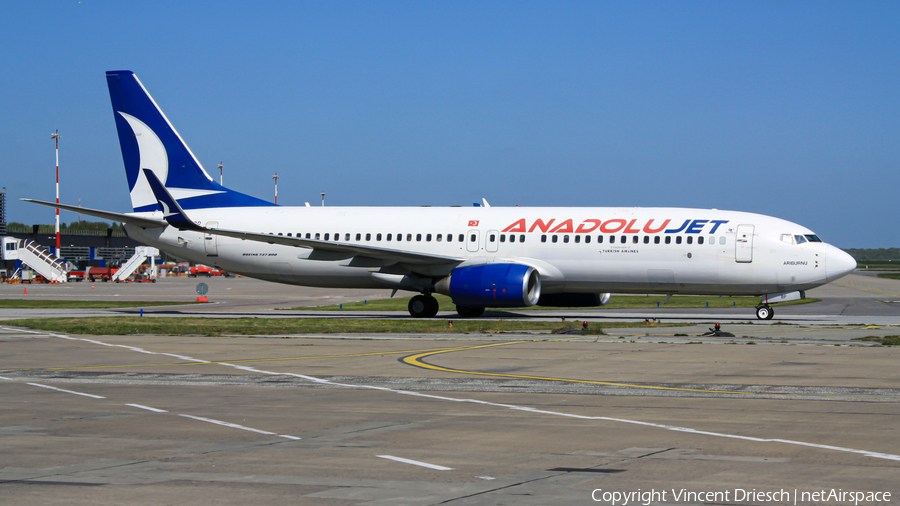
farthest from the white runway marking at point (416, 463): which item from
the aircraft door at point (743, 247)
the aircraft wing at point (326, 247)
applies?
the aircraft door at point (743, 247)

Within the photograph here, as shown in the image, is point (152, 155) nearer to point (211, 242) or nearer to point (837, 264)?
point (211, 242)

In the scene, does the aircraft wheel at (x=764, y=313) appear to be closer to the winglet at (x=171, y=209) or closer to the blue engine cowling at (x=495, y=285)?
the blue engine cowling at (x=495, y=285)

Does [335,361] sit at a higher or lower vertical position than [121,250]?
lower

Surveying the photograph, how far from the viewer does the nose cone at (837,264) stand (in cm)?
2862

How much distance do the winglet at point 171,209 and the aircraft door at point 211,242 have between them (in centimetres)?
288

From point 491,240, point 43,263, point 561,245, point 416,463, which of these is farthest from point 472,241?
point 43,263

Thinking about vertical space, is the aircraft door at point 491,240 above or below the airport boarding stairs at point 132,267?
below

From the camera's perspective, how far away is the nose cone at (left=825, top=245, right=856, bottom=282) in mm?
28625

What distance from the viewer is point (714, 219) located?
1190 inches

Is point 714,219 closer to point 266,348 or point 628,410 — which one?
point 266,348

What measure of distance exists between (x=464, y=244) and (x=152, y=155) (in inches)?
Answer: 567

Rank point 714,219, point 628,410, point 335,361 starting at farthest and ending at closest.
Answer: point 714,219
point 335,361
point 628,410

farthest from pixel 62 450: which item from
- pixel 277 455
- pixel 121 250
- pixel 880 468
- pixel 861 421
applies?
pixel 121 250

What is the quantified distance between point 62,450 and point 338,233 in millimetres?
25374
